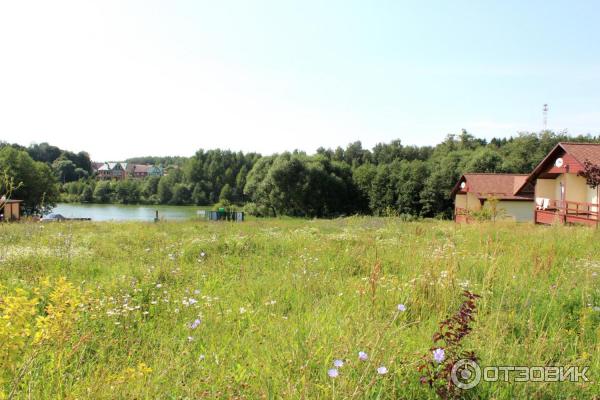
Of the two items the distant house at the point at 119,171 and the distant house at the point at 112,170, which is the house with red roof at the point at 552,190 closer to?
the distant house at the point at 119,171

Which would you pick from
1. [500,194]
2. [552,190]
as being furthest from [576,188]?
[500,194]

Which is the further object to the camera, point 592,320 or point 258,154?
point 258,154

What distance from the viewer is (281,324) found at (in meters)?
3.27

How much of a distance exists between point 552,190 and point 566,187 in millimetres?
2766

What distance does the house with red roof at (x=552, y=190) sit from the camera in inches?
816

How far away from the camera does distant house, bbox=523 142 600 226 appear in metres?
20.5

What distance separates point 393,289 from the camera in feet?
13.2

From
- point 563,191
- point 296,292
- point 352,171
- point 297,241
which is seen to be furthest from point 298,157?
point 296,292

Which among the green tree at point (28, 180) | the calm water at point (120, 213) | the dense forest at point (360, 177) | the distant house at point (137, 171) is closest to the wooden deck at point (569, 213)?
the dense forest at point (360, 177)

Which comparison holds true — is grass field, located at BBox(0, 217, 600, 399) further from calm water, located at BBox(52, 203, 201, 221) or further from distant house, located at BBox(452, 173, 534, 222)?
distant house, located at BBox(452, 173, 534, 222)

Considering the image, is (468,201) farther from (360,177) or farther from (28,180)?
(28,180)

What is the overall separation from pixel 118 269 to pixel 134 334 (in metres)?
2.74

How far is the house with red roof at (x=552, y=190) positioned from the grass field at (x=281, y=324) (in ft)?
42.0

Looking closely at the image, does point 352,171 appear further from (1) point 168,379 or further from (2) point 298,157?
(1) point 168,379
